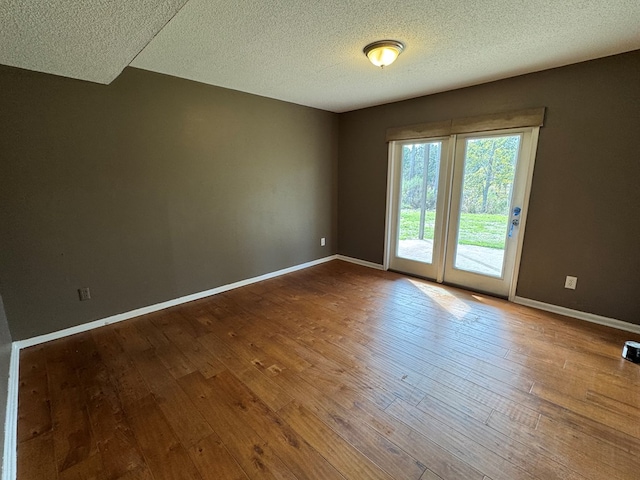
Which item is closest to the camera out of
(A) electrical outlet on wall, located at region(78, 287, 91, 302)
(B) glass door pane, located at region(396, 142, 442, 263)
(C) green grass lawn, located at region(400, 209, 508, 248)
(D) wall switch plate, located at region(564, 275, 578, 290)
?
(A) electrical outlet on wall, located at region(78, 287, 91, 302)

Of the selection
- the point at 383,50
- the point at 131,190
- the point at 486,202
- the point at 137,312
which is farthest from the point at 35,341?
the point at 486,202

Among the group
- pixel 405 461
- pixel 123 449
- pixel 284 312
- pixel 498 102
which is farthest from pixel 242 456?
pixel 498 102

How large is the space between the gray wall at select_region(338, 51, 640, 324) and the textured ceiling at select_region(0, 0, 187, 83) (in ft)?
10.4

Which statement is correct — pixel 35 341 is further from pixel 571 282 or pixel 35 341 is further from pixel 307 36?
pixel 571 282

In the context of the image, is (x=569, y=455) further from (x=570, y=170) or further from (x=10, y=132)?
(x=10, y=132)

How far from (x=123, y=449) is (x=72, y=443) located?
0.96 ft

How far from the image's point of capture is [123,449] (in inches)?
57.7

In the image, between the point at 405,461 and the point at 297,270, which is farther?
the point at 297,270

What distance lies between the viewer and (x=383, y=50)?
218cm

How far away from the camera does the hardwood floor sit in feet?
4.57

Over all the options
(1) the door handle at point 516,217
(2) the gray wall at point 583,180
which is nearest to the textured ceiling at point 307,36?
(2) the gray wall at point 583,180

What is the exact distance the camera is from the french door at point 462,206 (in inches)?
122

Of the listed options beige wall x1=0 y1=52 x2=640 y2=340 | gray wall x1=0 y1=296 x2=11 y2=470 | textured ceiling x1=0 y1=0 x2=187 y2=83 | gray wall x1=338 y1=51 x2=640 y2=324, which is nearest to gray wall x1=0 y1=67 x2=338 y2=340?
beige wall x1=0 y1=52 x2=640 y2=340

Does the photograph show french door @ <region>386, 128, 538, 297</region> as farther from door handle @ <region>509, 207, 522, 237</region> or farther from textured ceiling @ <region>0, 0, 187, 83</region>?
textured ceiling @ <region>0, 0, 187, 83</region>
